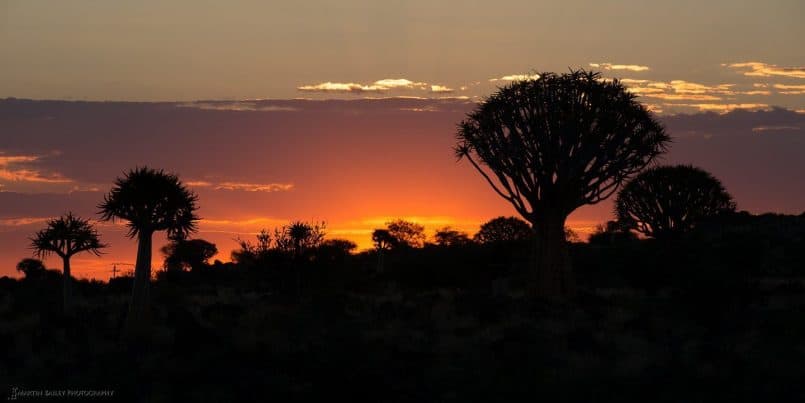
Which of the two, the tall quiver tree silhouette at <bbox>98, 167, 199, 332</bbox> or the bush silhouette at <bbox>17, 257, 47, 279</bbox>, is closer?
the tall quiver tree silhouette at <bbox>98, 167, 199, 332</bbox>

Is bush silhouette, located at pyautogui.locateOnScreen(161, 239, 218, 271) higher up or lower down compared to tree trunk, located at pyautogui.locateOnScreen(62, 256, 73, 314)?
higher up

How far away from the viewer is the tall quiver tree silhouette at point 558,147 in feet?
100

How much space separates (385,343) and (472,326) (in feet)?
11.3

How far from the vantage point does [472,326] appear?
2472 cm

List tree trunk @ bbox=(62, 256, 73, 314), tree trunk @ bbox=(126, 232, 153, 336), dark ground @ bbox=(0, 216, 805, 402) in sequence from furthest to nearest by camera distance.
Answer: tree trunk @ bbox=(62, 256, 73, 314) < tree trunk @ bbox=(126, 232, 153, 336) < dark ground @ bbox=(0, 216, 805, 402)

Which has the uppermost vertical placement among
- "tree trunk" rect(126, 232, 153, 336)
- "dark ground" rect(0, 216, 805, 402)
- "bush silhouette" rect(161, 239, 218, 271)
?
"bush silhouette" rect(161, 239, 218, 271)

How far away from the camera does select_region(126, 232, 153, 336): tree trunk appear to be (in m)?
23.3

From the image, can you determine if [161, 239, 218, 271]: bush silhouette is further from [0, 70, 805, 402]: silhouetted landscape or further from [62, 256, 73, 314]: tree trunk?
[62, 256, 73, 314]: tree trunk

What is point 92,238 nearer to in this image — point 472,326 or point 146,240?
point 146,240

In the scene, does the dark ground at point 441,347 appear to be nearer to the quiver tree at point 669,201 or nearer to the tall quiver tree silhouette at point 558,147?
the tall quiver tree silhouette at point 558,147

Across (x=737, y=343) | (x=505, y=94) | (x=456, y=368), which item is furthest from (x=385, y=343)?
(x=505, y=94)

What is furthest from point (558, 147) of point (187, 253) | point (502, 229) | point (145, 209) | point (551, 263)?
point (187, 253)

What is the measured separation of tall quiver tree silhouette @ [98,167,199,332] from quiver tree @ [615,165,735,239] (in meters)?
32.4

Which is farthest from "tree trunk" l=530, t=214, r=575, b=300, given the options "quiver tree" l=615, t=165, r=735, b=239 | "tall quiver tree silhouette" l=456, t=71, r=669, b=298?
"quiver tree" l=615, t=165, r=735, b=239
